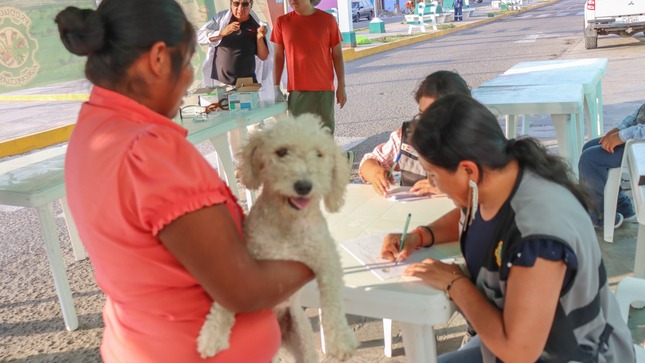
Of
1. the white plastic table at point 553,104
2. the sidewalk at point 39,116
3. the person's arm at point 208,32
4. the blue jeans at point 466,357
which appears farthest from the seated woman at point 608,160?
the sidewalk at point 39,116

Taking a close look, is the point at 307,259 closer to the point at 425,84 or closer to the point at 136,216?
the point at 136,216

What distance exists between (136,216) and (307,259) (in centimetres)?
47

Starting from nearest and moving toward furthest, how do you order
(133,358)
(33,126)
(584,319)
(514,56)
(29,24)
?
(133,358)
(584,319)
(29,24)
(33,126)
(514,56)

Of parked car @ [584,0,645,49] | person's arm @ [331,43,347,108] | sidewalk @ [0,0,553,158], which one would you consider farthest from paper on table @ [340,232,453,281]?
parked car @ [584,0,645,49]

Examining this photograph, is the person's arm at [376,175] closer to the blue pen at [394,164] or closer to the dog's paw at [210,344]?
the blue pen at [394,164]

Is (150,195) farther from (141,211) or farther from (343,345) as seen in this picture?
(343,345)

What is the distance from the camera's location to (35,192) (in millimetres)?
3041

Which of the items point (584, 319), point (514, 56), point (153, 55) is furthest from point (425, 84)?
point (514, 56)

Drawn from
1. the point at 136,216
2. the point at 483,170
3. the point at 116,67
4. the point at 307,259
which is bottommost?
the point at 307,259

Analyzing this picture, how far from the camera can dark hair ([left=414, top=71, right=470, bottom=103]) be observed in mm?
2807

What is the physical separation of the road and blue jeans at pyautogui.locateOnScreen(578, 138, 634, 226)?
2.74m

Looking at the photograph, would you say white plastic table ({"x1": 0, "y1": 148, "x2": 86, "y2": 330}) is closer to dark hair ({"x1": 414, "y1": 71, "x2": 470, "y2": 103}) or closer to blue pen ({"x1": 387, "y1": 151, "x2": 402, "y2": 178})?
blue pen ({"x1": 387, "y1": 151, "x2": 402, "y2": 178})

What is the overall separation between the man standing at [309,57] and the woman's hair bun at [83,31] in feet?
14.2

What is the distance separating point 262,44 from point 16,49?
8.25 ft
